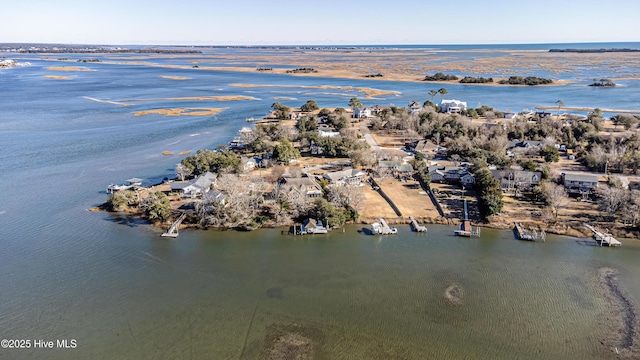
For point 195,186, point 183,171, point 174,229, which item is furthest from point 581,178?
point 183,171

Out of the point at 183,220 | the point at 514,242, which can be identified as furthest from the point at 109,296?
the point at 514,242

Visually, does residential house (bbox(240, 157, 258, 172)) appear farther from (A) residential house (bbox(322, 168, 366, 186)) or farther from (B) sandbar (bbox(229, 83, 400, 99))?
(B) sandbar (bbox(229, 83, 400, 99))

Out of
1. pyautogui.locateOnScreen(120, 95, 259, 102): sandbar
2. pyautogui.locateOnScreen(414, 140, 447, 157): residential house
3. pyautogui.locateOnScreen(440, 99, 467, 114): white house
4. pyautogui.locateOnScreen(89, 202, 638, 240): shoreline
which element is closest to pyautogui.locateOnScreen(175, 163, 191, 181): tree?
pyautogui.locateOnScreen(89, 202, 638, 240): shoreline

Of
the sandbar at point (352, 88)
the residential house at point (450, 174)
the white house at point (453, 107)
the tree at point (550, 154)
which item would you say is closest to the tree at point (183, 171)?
the residential house at point (450, 174)

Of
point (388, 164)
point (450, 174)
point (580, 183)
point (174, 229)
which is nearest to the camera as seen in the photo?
point (174, 229)

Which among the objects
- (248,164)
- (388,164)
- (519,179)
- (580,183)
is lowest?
(580,183)

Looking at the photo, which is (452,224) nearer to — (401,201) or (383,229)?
(401,201)
